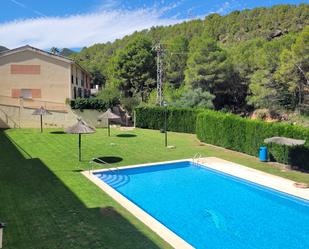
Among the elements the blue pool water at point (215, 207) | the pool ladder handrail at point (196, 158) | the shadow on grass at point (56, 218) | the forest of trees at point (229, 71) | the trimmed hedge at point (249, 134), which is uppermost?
the forest of trees at point (229, 71)

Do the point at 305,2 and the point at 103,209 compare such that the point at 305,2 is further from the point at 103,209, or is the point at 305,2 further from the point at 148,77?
the point at 103,209

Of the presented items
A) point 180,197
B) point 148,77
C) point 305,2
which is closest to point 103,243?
point 180,197

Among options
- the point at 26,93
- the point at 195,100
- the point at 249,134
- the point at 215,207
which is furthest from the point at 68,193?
the point at 195,100

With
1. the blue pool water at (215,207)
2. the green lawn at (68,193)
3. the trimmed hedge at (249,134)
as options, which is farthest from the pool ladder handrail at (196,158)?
the trimmed hedge at (249,134)

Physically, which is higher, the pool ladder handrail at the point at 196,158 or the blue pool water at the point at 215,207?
the pool ladder handrail at the point at 196,158

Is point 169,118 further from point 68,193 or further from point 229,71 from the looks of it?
point 68,193

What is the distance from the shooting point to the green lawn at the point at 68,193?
885 cm

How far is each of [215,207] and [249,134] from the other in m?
8.54

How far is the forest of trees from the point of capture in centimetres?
3809

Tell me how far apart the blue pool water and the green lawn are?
1.57 meters

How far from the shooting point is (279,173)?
16531 millimetres

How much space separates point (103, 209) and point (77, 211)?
850 millimetres

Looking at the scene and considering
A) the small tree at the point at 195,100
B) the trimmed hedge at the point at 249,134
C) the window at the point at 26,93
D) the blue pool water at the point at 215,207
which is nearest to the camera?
the blue pool water at the point at 215,207

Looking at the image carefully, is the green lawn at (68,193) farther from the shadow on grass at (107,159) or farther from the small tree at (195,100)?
the small tree at (195,100)
